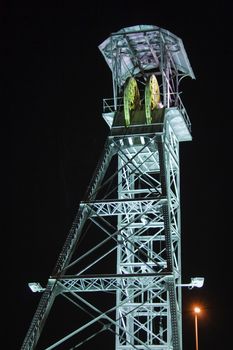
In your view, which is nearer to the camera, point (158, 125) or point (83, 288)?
point (83, 288)

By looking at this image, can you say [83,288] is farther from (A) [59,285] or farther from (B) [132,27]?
(B) [132,27]

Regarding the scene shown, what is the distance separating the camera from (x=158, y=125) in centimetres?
2848

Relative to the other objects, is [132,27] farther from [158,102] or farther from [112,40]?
[158,102]

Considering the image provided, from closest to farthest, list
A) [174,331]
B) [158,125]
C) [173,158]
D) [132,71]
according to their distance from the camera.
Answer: [174,331]
[158,125]
[173,158]
[132,71]

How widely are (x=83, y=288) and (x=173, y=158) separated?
8.50 metres

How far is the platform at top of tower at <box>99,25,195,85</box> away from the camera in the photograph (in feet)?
97.3

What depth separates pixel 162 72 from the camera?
1177 inches

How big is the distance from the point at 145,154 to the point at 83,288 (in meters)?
8.47

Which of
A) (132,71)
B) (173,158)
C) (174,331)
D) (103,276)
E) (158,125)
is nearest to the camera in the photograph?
(174,331)

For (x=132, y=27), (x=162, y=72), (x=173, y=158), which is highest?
(x=132, y=27)

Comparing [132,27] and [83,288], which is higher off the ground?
[132,27]

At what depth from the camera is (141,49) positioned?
1231 inches

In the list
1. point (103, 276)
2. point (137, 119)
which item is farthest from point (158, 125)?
point (103, 276)

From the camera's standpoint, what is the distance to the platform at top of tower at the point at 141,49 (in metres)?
29.7
